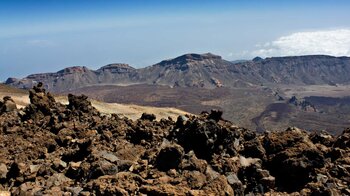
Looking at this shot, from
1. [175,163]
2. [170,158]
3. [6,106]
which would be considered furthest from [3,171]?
[6,106]

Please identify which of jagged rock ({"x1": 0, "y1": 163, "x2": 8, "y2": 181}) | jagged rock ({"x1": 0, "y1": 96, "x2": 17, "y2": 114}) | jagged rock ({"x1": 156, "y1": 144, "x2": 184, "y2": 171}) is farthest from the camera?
jagged rock ({"x1": 0, "y1": 96, "x2": 17, "y2": 114})

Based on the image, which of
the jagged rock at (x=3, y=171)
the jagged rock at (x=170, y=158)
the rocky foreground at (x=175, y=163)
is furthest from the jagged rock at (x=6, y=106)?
the jagged rock at (x=170, y=158)

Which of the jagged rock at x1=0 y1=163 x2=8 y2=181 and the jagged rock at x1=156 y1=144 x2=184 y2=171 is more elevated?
the jagged rock at x1=156 y1=144 x2=184 y2=171

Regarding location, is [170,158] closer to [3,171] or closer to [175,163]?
[175,163]

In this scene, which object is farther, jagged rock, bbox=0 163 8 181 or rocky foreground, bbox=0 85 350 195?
jagged rock, bbox=0 163 8 181

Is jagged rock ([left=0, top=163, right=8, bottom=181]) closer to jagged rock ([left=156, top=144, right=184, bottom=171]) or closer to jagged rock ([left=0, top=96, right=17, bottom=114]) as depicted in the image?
jagged rock ([left=156, top=144, right=184, bottom=171])

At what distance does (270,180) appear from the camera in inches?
706

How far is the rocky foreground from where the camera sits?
51.8 ft

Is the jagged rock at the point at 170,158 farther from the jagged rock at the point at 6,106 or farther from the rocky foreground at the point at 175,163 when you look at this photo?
the jagged rock at the point at 6,106

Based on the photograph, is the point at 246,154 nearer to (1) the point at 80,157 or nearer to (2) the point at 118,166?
(2) the point at 118,166

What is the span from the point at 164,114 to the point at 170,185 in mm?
68025

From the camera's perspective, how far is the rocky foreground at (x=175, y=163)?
15.8m

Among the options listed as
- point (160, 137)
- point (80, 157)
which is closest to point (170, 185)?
point (80, 157)

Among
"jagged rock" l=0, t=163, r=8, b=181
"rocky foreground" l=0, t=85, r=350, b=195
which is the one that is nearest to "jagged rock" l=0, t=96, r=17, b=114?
"rocky foreground" l=0, t=85, r=350, b=195
